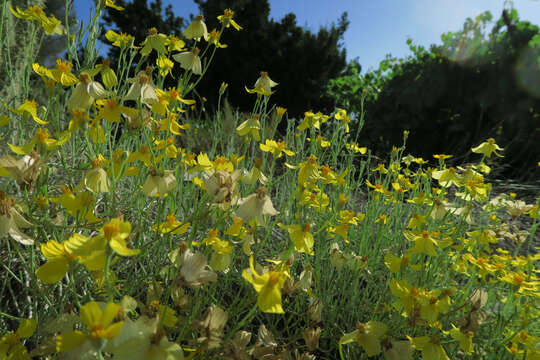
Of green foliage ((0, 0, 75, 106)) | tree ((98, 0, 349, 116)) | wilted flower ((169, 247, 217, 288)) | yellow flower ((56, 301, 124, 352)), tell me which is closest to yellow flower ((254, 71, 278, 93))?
wilted flower ((169, 247, 217, 288))

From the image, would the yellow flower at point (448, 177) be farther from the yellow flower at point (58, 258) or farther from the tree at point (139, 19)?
the tree at point (139, 19)

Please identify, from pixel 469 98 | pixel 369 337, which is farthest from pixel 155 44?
pixel 469 98

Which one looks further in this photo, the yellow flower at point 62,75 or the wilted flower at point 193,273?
the yellow flower at point 62,75

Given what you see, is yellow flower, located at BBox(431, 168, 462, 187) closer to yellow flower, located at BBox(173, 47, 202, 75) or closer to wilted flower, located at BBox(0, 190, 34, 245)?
yellow flower, located at BBox(173, 47, 202, 75)

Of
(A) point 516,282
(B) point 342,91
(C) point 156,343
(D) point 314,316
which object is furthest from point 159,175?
(B) point 342,91

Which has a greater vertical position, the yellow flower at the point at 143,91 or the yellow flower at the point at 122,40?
the yellow flower at the point at 122,40

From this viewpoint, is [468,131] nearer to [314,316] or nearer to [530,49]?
[530,49]

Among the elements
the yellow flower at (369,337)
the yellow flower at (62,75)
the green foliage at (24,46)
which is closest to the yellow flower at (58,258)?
the yellow flower at (62,75)

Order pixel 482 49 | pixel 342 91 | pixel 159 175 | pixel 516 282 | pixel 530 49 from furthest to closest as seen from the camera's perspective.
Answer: pixel 342 91, pixel 482 49, pixel 530 49, pixel 516 282, pixel 159 175

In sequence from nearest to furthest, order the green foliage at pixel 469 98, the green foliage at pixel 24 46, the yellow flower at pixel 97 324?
the yellow flower at pixel 97 324 → the green foliage at pixel 24 46 → the green foliage at pixel 469 98

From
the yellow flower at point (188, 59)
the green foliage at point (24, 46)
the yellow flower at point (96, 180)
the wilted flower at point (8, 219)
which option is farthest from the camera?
the green foliage at point (24, 46)

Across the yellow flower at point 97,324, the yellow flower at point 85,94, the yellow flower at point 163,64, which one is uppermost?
the yellow flower at point 163,64

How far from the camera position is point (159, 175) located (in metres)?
0.71

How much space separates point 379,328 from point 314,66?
Answer: 8.00m
